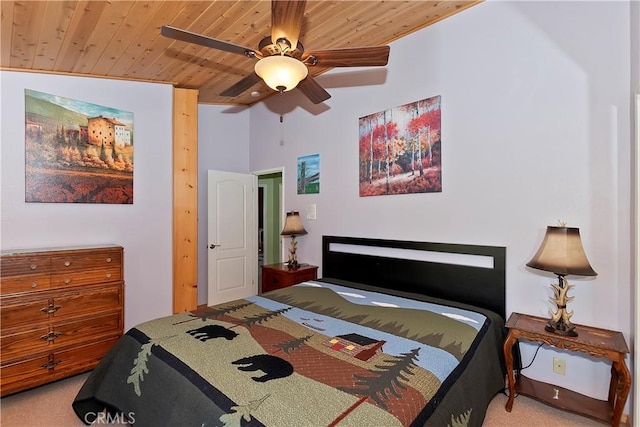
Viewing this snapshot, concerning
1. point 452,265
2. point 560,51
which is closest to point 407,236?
point 452,265

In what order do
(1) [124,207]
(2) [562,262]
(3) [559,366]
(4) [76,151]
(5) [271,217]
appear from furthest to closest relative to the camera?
1. (5) [271,217]
2. (1) [124,207]
3. (4) [76,151]
4. (3) [559,366]
5. (2) [562,262]

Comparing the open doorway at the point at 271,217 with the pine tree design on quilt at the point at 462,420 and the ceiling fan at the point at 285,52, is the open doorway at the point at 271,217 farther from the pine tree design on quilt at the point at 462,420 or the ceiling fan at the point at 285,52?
the pine tree design on quilt at the point at 462,420

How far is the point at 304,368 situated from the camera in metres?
1.47

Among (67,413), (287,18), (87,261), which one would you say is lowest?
(67,413)

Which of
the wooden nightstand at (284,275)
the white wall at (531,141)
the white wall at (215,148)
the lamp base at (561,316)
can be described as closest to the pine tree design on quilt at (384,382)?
the lamp base at (561,316)

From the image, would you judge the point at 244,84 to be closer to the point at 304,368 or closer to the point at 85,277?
the point at 304,368

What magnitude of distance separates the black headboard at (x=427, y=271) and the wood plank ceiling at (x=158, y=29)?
2.01 metres

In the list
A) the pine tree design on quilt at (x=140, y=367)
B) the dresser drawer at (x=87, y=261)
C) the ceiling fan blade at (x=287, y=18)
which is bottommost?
the pine tree design on quilt at (x=140, y=367)

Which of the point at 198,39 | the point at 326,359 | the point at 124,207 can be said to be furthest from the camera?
the point at 124,207

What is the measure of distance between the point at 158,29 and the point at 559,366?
3.94 metres

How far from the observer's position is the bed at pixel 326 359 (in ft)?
4.08

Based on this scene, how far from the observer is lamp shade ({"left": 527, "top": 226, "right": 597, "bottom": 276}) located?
191 centimetres

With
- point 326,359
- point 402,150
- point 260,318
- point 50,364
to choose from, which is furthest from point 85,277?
point 402,150

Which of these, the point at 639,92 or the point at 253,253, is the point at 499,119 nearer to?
the point at 639,92
